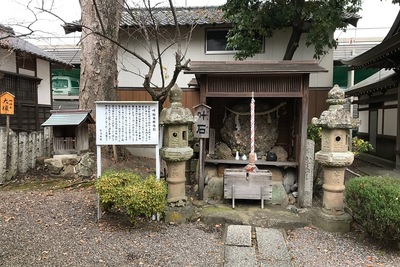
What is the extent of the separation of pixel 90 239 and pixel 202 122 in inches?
133

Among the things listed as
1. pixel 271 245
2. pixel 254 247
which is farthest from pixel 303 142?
pixel 254 247

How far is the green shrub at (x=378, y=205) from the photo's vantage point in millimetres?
4188

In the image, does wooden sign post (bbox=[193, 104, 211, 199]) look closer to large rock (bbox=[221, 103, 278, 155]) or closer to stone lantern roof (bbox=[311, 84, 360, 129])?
large rock (bbox=[221, 103, 278, 155])

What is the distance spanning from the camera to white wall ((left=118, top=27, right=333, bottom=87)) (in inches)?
469

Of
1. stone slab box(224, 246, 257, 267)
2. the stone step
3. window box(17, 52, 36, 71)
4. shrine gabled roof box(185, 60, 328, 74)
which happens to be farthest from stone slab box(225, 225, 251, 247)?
window box(17, 52, 36, 71)

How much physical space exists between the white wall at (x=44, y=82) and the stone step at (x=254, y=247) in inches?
457

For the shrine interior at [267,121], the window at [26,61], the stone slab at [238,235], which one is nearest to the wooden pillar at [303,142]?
the shrine interior at [267,121]

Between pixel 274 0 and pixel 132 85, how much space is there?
22.2ft

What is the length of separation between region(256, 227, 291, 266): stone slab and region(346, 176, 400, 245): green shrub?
141 centimetres

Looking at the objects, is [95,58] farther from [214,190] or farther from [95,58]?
[214,190]

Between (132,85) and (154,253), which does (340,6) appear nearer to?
(132,85)

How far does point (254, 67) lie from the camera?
6.31 m

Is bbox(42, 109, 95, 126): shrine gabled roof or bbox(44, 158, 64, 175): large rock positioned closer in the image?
bbox(42, 109, 95, 126): shrine gabled roof

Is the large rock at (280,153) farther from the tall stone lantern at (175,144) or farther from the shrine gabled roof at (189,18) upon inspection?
the shrine gabled roof at (189,18)
